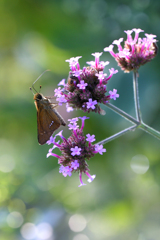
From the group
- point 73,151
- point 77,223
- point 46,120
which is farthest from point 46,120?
point 77,223

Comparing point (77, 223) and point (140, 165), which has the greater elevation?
point (140, 165)

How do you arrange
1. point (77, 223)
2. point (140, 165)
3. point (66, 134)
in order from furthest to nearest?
point (66, 134) < point (77, 223) < point (140, 165)

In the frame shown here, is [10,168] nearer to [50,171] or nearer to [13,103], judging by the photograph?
[50,171]

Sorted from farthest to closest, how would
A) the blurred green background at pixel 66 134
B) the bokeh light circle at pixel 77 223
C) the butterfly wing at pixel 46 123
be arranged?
the bokeh light circle at pixel 77 223, the blurred green background at pixel 66 134, the butterfly wing at pixel 46 123

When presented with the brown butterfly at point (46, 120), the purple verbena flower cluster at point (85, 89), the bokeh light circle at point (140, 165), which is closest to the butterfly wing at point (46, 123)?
the brown butterfly at point (46, 120)

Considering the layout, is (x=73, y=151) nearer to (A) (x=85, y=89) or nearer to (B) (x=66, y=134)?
(A) (x=85, y=89)

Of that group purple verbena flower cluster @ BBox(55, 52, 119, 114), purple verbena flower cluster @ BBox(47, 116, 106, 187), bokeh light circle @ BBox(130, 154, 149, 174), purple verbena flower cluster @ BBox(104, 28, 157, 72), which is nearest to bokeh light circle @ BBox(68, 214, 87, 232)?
bokeh light circle @ BBox(130, 154, 149, 174)

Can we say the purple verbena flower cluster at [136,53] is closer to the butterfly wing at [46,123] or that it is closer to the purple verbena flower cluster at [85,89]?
the purple verbena flower cluster at [85,89]

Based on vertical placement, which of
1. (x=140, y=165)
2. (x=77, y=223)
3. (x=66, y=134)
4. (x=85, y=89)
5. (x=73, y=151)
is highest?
(x=85, y=89)

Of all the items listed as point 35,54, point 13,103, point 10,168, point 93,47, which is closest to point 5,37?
point 35,54
